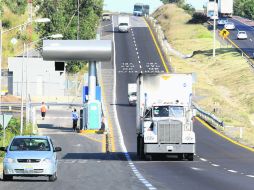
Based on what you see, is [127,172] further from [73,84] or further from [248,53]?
[248,53]

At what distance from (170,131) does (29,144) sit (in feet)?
40.1

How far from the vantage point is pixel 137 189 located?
26438mm

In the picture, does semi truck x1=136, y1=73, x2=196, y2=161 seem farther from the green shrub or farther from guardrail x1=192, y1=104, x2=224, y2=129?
the green shrub

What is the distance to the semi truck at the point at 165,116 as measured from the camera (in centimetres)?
4238

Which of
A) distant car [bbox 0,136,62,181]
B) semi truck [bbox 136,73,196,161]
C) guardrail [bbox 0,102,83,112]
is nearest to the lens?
distant car [bbox 0,136,62,181]

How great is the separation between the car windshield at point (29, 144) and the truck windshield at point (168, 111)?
476 inches

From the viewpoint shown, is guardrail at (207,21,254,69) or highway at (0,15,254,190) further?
guardrail at (207,21,254,69)

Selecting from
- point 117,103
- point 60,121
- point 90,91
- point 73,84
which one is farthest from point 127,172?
point 73,84

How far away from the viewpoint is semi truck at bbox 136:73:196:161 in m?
42.4

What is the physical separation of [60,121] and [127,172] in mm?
46897

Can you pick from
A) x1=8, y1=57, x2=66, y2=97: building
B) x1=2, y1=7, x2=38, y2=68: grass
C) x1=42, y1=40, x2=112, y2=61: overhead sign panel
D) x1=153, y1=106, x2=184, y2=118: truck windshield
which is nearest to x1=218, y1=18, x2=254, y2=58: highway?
x1=8, y1=57, x2=66, y2=97: building

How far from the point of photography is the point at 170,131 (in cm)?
4234

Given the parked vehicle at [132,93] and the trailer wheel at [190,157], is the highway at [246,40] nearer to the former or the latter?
the parked vehicle at [132,93]

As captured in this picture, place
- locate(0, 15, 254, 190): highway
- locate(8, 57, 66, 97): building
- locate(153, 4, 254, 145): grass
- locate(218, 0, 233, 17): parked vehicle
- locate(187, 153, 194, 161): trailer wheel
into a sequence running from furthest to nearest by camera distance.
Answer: locate(218, 0, 233, 17): parked vehicle < locate(8, 57, 66, 97): building < locate(153, 4, 254, 145): grass < locate(187, 153, 194, 161): trailer wheel < locate(0, 15, 254, 190): highway
